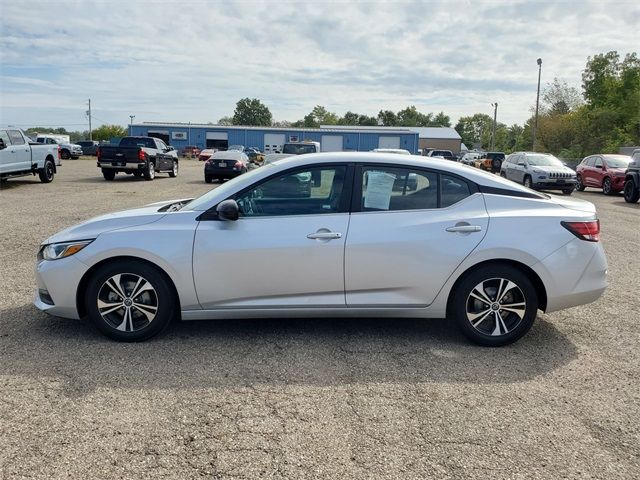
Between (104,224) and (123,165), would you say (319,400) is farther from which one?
(123,165)

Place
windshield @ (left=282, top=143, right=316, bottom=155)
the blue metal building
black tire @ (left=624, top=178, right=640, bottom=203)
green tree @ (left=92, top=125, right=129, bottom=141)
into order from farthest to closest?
green tree @ (left=92, top=125, right=129, bottom=141), the blue metal building, windshield @ (left=282, top=143, right=316, bottom=155), black tire @ (left=624, top=178, right=640, bottom=203)

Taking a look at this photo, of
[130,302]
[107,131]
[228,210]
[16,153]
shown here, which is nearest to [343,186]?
[228,210]

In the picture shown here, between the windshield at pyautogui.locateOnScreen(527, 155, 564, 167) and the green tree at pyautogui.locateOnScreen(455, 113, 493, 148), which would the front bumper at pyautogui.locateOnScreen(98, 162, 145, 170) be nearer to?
the windshield at pyautogui.locateOnScreen(527, 155, 564, 167)

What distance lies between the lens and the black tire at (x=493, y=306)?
4293 millimetres

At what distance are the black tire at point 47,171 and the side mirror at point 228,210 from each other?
18.3 metres

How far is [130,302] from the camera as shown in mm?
4289

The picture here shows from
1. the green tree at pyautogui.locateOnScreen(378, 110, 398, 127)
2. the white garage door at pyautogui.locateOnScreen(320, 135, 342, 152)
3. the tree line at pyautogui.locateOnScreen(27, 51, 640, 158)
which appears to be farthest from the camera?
the green tree at pyautogui.locateOnScreen(378, 110, 398, 127)

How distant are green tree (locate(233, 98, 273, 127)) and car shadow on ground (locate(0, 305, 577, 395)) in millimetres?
138318

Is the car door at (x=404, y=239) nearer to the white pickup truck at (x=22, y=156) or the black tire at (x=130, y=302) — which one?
the black tire at (x=130, y=302)

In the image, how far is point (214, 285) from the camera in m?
4.25

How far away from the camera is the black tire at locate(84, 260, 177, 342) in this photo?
4.25m

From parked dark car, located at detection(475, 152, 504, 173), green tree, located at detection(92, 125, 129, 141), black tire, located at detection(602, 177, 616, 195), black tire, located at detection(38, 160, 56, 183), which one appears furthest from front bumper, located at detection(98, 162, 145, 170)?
→ green tree, located at detection(92, 125, 129, 141)

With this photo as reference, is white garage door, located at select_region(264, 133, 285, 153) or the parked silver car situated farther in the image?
white garage door, located at select_region(264, 133, 285, 153)

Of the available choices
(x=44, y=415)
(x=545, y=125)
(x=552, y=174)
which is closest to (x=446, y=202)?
(x=44, y=415)
